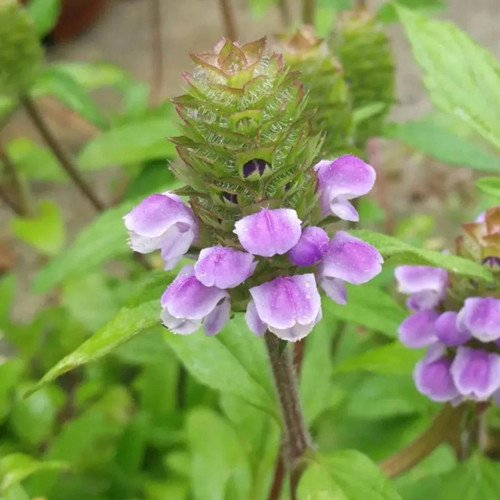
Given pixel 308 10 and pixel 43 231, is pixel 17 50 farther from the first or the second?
pixel 308 10

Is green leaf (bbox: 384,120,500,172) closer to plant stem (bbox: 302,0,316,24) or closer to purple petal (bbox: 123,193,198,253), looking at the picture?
plant stem (bbox: 302,0,316,24)

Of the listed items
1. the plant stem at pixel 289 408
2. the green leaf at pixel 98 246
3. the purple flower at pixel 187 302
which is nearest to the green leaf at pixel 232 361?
the plant stem at pixel 289 408

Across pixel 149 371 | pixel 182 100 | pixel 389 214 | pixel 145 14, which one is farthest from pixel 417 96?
pixel 182 100

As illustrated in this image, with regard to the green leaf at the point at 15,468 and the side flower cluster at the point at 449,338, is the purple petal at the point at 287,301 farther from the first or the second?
the green leaf at the point at 15,468

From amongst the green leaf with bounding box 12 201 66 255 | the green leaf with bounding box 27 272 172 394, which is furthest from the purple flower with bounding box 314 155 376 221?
the green leaf with bounding box 12 201 66 255

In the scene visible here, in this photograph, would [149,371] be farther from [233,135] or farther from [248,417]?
[233,135]

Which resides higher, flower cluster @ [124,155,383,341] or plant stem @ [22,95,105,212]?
flower cluster @ [124,155,383,341]
